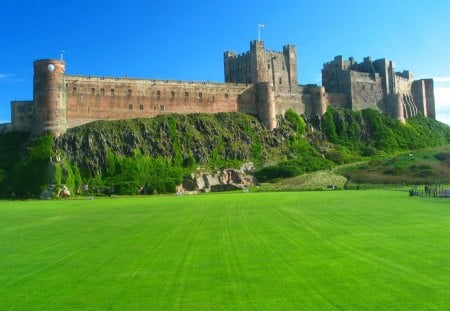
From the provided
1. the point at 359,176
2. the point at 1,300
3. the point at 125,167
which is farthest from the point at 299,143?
the point at 1,300

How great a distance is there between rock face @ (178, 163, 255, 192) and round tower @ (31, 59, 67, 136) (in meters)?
17.5

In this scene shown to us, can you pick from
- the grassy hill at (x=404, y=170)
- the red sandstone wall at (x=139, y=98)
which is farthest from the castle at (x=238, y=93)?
the grassy hill at (x=404, y=170)

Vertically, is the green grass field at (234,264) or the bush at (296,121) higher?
the bush at (296,121)

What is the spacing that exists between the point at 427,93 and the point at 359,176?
53311mm

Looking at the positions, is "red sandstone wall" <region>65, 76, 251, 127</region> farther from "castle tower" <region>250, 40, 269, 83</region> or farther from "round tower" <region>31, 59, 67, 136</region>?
"castle tower" <region>250, 40, 269, 83</region>

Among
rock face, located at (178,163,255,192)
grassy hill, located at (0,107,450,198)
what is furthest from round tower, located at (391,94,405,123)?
rock face, located at (178,163,255,192)

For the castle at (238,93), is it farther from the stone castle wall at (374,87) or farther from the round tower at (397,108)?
the stone castle wall at (374,87)

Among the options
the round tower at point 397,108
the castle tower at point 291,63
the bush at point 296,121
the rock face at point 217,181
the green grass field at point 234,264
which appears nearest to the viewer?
the green grass field at point 234,264

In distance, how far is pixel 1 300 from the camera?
40.9 ft

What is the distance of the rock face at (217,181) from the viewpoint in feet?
225

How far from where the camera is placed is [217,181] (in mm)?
70750

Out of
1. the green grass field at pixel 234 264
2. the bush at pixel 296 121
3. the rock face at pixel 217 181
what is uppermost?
the bush at pixel 296 121

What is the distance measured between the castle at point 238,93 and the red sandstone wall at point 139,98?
0.13 m

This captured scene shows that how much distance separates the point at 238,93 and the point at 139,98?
16432mm
